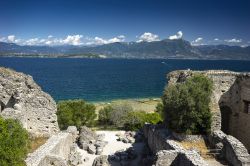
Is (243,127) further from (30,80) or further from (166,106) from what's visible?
(30,80)

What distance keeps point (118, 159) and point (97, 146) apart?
272cm

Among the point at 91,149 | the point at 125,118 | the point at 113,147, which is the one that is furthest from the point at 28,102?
the point at 125,118

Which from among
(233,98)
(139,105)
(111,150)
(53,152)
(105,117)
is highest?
(233,98)

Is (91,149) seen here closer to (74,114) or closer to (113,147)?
(113,147)

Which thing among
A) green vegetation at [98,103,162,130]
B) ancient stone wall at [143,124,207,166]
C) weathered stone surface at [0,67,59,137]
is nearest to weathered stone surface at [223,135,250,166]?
ancient stone wall at [143,124,207,166]

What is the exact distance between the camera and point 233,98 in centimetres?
2544

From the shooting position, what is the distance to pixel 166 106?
80.4ft

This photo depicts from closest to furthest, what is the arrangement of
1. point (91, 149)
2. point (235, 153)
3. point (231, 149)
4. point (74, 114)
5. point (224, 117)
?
point (235, 153) < point (231, 149) < point (91, 149) < point (224, 117) < point (74, 114)

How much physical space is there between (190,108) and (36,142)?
9944 millimetres

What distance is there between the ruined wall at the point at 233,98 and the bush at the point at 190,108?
757mm

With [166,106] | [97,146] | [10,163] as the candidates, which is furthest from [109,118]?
[10,163]

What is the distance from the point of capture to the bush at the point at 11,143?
1584cm

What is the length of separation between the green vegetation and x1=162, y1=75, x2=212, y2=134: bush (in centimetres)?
1163

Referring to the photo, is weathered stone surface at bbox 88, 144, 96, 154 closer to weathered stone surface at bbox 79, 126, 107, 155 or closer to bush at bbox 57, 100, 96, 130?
weathered stone surface at bbox 79, 126, 107, 155
